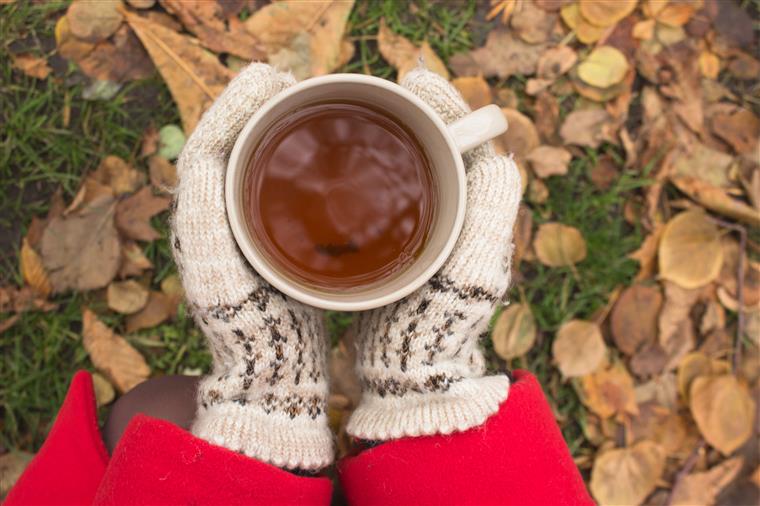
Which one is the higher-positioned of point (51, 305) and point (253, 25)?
point (253, 25)

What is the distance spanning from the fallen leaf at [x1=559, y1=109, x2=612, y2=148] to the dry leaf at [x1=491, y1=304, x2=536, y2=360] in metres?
0.40

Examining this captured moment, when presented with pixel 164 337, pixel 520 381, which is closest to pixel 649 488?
pixel 520 381

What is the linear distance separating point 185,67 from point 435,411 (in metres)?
0.91

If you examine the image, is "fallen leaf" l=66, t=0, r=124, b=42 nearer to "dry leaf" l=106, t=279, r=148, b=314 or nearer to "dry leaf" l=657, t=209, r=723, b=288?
"dry leaf" l=106, t=279, r=148, b=314

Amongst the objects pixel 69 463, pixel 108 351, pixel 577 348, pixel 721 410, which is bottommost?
pixel 721 410

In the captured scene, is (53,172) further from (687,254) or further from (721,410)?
(721,410)

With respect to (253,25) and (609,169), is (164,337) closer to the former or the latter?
(253,25)

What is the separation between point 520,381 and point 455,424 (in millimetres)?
154

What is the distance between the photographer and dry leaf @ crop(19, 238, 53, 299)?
4.60 ft

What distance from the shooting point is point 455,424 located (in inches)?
37.1

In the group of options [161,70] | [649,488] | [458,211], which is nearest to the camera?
[458,211]

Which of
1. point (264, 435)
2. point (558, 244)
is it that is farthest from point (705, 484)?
point (264, 435)

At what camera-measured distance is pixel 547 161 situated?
1479 mm

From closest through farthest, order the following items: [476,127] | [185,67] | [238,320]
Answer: [476,127]
[238,320]
[185,67]
